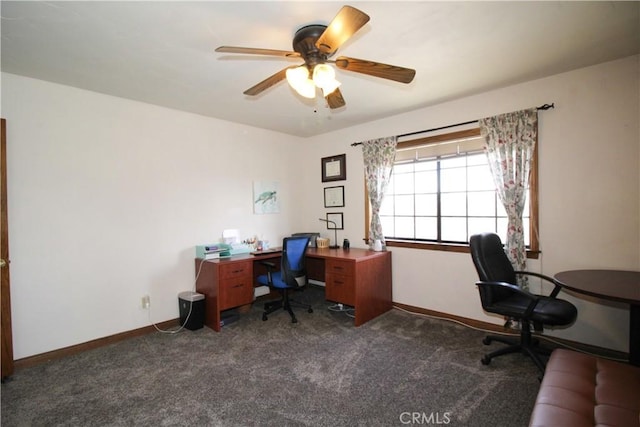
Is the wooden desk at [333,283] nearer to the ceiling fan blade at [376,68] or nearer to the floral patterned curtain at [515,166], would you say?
the floral patterned curtain at [515,166]

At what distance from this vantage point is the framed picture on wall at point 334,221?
14.0 feet

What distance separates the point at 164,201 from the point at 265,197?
138cm

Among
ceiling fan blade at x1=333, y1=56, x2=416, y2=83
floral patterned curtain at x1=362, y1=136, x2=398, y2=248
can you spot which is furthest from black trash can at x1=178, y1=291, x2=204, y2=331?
ceiling fan blade at x1=333, y1=56, x2=416, y2=83

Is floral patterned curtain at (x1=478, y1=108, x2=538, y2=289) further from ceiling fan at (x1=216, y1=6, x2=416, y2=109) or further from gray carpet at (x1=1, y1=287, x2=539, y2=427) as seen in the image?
ceiling fan at (x1=216, y1=6, x2=416, y2=109)

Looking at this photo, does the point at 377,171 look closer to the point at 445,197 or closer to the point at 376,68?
the point at 445,197

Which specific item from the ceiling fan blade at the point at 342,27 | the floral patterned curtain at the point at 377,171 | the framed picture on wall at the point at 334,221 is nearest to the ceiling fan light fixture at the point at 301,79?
the ceiling fan blade at the point at 342,27

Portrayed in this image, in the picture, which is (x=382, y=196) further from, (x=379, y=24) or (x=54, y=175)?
(x=54, y=175)

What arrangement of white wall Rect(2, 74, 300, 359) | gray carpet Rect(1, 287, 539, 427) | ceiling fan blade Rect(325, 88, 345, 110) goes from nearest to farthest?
gray carpet Rect(1, 287, 539, 427)
ceiling fan blade Rect(325, 88, 345, 110)
white wall Rect(2, 74, 300, 359)

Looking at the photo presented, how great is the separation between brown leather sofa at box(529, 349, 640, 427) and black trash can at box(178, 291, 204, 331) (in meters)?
2.91

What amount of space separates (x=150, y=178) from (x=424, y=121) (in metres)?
3.13

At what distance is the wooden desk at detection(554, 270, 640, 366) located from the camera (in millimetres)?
1738

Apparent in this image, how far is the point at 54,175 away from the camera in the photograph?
2.61 metres

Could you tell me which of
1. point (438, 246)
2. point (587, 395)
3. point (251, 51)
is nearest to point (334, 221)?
point (438, 246)

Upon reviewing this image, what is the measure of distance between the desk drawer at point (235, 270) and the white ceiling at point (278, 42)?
69.5 inches
